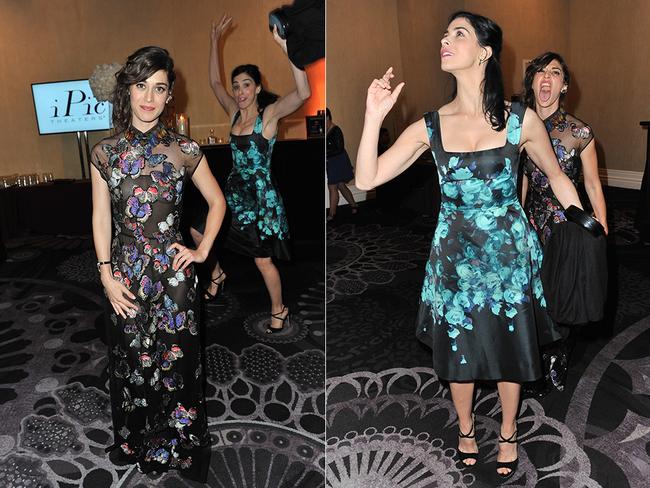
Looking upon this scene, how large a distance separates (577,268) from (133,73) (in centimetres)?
151

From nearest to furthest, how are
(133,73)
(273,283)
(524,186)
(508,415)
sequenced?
1. (133,73)
2. (508,415)
3. (524,186)
4. (273,283)

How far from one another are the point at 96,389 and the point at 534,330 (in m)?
1.94

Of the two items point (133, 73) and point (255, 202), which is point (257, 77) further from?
point (133, 73)

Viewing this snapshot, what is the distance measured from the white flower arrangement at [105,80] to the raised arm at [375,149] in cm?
88

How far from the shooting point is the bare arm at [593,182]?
2.17 meters

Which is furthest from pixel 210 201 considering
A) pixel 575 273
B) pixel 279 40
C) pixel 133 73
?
pixel 575 273

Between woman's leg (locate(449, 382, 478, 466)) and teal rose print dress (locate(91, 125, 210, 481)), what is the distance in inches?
36.1

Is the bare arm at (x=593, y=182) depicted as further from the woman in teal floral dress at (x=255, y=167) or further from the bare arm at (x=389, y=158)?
the woman in teal floral dress at (x=255, y=167)

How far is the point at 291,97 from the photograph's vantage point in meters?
2.20

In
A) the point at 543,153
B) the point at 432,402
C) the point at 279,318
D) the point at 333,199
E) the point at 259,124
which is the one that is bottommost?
the point at 432,402

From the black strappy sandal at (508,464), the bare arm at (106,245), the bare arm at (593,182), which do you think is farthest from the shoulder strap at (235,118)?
the black strappy sandal at (508,464)

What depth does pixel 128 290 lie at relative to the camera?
1.80 metres

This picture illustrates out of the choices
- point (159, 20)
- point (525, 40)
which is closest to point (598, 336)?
point (525, 40)

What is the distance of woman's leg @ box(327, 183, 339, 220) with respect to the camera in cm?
254
